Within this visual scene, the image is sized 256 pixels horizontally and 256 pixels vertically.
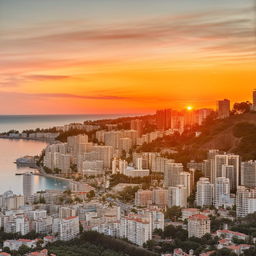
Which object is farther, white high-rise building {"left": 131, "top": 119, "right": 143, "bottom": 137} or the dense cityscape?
white high-rise building {"left": 131, "top": 119, "right": 143, "bottom": 137}

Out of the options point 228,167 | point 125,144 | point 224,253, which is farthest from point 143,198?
point 125,144

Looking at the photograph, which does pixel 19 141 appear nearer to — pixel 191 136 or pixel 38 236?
pixel 191 136

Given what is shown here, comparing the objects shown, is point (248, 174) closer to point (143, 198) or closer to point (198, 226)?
point (143, 198)

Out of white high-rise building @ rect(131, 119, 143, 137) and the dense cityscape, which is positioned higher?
white high-rise building @ rect(131, 119, 143, 137)

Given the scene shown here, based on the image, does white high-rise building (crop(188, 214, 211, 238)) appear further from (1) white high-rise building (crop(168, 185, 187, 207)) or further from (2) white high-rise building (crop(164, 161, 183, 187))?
(2) white high-rise building (crop(164, 161, 183, 187))

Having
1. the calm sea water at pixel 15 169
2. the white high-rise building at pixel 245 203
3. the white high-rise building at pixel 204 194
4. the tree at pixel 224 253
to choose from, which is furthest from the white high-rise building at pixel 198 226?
the calm sea water at pixel 15 169

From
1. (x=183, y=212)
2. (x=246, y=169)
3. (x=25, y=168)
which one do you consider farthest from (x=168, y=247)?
(x=25, y=168)

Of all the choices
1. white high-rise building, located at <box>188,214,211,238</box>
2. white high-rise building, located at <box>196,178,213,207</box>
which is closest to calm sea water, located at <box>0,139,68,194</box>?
white high-rise building, located at <box>196,178,213,207</box>

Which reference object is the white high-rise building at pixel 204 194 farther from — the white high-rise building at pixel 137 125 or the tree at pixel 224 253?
the white high-rise building at pixel 137 125
